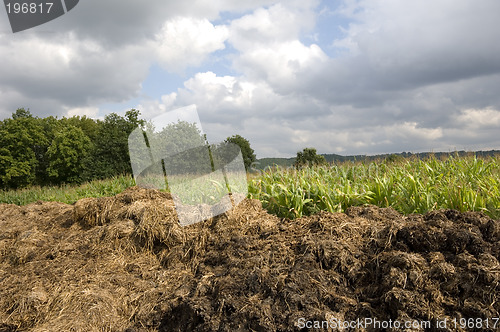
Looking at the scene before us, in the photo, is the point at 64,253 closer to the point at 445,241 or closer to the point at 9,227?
the point at 9,227

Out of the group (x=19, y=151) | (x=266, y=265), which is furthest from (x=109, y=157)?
(x=266, y=265)

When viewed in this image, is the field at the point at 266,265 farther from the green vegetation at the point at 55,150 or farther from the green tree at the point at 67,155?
the green tree at the point at 67,155

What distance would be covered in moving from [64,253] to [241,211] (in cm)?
254

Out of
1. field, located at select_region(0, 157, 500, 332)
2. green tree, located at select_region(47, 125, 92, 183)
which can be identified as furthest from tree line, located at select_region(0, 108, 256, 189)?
field, located at select_region(0, 157, 500, 332)

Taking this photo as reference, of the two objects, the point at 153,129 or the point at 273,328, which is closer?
the point at 273,328

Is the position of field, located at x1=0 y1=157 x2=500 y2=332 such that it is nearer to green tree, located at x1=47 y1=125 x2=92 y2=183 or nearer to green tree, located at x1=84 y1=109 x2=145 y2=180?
green tree, located at x1=84 y1=109 x2=145 y2=180

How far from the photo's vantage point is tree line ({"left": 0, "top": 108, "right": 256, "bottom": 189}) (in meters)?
24.8

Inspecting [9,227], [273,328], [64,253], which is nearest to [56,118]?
[9,227]

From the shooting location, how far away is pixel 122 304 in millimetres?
3564

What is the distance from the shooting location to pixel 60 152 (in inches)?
1219

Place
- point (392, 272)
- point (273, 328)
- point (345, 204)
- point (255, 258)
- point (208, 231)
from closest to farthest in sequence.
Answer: point (273, 328) → point (392, 272) → point (255, 258) → point (208, 231) → point (345, 204)

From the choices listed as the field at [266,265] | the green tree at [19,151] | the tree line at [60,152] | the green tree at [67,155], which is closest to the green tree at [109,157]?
the tree line at [60,152]

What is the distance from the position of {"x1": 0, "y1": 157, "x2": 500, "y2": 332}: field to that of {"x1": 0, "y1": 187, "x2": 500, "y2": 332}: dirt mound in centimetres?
1

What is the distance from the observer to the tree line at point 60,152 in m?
24.8
